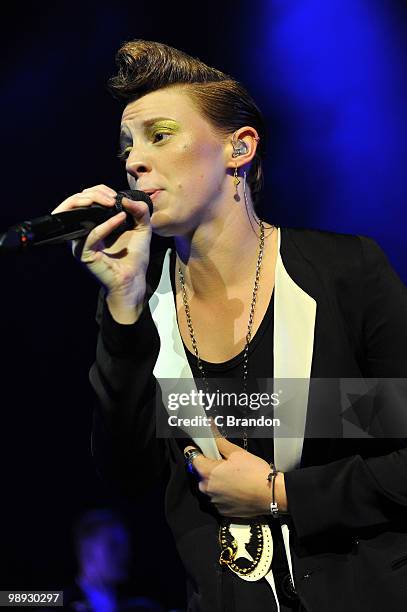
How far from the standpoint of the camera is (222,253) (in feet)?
6.66

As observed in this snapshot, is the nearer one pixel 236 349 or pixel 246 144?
pixel 236 349

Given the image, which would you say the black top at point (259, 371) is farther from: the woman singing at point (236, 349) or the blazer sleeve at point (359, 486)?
the blazer sleeve at point (359, 486)

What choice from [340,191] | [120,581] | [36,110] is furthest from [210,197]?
[120,581]

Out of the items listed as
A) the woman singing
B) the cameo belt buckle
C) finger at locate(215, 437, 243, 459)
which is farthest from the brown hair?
the cameo belt buckle

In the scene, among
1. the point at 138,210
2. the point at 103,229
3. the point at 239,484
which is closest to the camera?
the point at 103,229

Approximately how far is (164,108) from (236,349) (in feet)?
1.94

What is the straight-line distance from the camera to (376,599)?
1.67 m

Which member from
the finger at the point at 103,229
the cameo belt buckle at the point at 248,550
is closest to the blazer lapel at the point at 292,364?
the cameo belt buckle at the point at 248,550

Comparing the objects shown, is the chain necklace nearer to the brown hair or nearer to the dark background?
the brown hair

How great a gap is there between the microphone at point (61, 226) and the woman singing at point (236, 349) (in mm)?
22

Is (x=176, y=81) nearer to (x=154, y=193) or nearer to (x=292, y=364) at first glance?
(x=154, y=193)

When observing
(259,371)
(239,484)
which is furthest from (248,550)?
(259,371)

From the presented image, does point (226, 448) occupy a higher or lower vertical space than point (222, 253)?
lower

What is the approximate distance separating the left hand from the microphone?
544 mm
